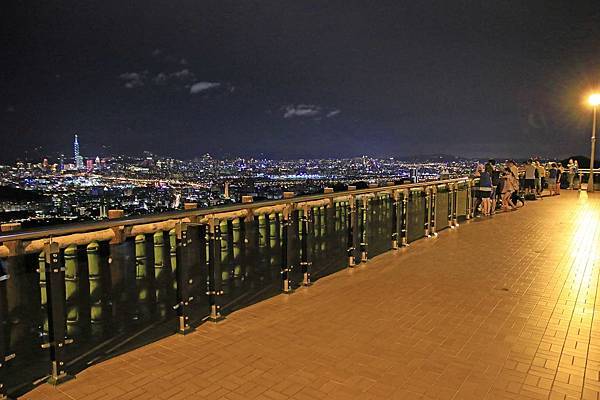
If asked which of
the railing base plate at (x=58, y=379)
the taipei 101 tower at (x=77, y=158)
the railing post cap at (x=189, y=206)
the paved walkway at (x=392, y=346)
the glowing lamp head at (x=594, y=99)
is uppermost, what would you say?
the glowing lamp head at (x=594, y=99)

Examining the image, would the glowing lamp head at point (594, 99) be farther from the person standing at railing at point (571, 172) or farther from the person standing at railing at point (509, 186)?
the person standing at railing at point (509, 186)

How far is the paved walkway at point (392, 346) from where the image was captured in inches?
138

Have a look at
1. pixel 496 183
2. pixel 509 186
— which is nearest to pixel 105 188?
pixel 496 183

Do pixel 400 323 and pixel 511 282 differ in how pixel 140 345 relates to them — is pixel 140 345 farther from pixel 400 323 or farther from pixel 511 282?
pixel 511 282

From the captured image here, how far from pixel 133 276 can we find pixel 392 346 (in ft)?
11.2

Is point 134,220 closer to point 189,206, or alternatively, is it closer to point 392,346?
point 189,206

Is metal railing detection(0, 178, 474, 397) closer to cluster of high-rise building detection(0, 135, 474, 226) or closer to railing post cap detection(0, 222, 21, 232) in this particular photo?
railing post cap detection(0, 222, 21, 232)

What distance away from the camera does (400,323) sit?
4922 millimetres

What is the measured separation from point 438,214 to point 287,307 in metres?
8.02

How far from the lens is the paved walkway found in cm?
352

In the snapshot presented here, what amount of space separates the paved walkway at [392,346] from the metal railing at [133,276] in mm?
384

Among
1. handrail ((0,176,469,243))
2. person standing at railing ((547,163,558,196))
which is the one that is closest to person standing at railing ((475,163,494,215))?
handrail ((0,176,469,243))

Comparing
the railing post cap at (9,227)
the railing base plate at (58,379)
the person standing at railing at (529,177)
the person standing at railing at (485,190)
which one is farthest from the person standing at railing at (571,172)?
the railing post cap at (9,227)

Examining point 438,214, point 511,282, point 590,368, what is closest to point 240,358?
point 590,368
